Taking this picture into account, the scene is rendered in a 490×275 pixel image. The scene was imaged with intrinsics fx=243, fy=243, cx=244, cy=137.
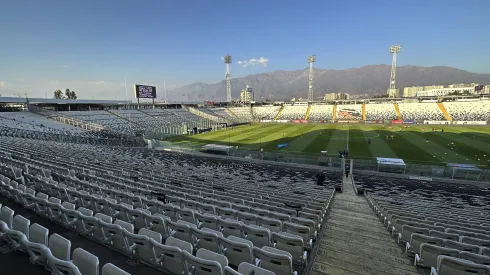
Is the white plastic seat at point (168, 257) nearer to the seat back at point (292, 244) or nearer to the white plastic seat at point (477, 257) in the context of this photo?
the seat back at point (292, 244)

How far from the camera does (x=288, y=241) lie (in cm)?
468

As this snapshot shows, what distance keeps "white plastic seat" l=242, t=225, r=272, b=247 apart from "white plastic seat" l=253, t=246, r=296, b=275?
2.45 feet

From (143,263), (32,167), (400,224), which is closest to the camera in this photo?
(143,263)

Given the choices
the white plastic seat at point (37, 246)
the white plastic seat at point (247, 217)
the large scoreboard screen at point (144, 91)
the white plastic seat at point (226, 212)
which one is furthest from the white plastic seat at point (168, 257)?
the large scoreboard screen at point (144, 91)

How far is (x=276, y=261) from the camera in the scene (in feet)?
12.7

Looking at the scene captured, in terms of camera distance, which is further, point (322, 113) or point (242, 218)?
point (322, 113)

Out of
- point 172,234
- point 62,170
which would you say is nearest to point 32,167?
point 62,170

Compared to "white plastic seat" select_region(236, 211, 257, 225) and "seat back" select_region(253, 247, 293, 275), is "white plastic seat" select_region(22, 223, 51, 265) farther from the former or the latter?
"white plastic seat" select_region(236, 211, 257, 225)

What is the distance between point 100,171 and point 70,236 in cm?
783

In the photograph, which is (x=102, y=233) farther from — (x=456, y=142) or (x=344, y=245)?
(x=456, y=142)

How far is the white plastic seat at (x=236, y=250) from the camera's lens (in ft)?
13.2

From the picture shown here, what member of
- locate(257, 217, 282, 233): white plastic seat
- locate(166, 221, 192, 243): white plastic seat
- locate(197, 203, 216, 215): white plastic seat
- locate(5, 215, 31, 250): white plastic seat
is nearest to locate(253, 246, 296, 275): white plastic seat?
locate(166, 221, 192, 243): white plastic seat

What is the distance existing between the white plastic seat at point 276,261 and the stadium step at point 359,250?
125 centimetres

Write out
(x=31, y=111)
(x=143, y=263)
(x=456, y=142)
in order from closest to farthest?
1. (x=143, y=263)
2. (x=456, y=142)
3. (x=31, y=111)
